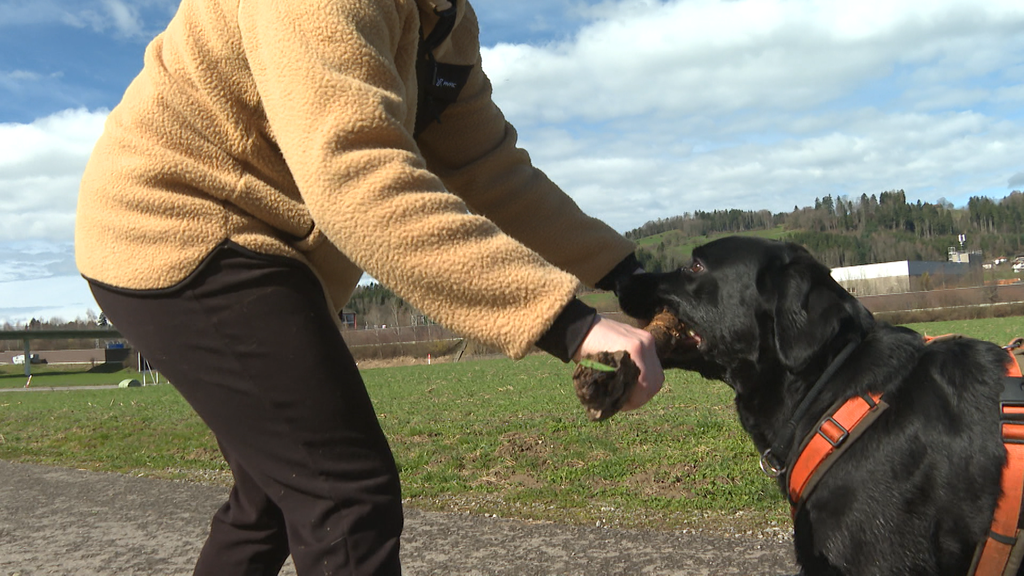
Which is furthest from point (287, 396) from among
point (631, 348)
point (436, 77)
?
point (436, 77)

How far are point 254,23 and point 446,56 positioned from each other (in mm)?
769

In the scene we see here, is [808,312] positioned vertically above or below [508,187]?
below

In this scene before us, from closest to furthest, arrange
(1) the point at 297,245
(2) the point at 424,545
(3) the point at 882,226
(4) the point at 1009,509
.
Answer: (1) the point at 297,245 → (4) the point at 1009,509 → (2) the point at 424,545 → (3) the point at 882,226

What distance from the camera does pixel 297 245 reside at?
6.35 feet

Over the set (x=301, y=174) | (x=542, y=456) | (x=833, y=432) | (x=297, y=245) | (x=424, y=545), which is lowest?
(x=542, y=456)

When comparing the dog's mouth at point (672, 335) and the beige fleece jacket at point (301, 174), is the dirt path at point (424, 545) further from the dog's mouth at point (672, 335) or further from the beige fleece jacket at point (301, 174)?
the beige fleece jacket at point (301, 174)

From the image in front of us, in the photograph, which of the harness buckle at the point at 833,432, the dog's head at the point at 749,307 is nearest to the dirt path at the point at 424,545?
the dog's head at the point at 749,307

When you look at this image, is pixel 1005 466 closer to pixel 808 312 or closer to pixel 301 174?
pixel 808 312

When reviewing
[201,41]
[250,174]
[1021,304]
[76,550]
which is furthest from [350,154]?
[1021,304]

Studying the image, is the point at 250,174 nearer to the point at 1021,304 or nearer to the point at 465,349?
the point at 465,349

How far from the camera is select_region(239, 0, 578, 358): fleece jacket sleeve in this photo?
63.8 inches

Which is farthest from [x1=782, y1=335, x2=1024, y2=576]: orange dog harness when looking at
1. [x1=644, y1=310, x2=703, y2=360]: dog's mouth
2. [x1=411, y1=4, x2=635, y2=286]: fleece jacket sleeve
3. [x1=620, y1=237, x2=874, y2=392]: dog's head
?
[x1=411, y1=4, x2=635, y2=286]: fleece jacket sleeve

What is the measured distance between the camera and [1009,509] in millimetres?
2281

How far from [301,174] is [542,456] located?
5.20 meters
